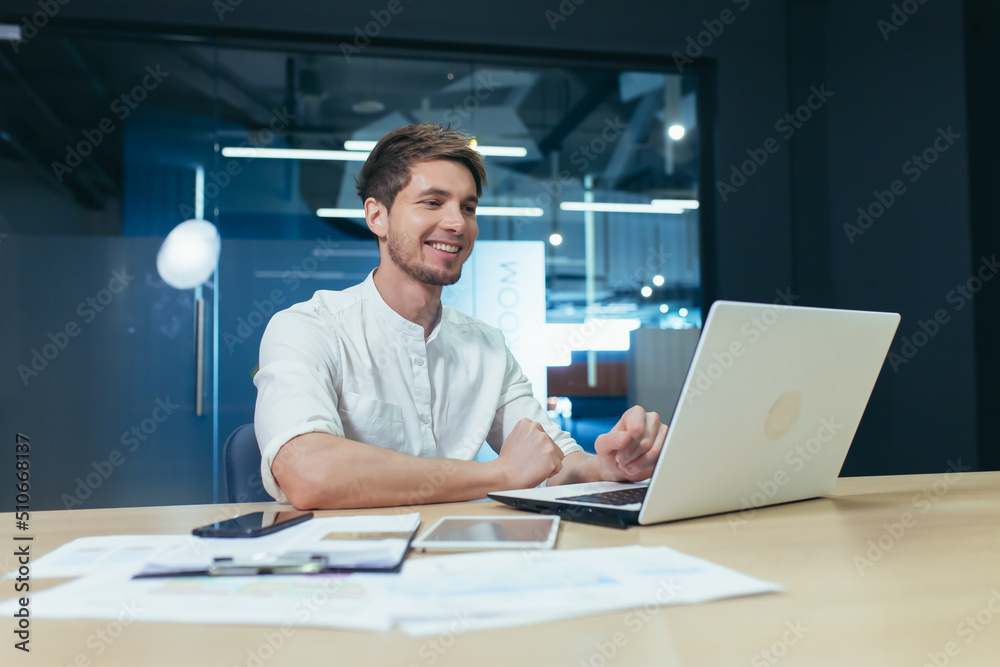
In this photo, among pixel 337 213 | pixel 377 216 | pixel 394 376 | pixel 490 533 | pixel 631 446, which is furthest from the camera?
pixel 337 213

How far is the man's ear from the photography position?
1926mm

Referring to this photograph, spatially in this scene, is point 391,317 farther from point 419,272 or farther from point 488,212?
point 488,212

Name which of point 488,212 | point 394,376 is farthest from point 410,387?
point 488,212

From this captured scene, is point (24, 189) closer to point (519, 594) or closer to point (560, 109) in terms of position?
point (560, 109)

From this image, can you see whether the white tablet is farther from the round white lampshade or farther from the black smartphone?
the round white lampshade

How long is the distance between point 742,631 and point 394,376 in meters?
1.28

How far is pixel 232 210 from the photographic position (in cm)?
352

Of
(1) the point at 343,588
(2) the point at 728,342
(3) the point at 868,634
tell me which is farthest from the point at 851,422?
(1) the point at 343,588

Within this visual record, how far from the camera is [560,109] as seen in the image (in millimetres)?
3693

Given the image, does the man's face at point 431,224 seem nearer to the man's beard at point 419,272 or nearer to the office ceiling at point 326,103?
the man's beard at point 419,272

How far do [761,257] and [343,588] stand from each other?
323 centimetres

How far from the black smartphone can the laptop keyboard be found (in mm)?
393

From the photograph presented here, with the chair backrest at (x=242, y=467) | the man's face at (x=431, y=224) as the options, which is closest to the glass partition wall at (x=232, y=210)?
the man's face at (x=431, y=224)

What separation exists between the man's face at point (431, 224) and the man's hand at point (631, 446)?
0.70 m
